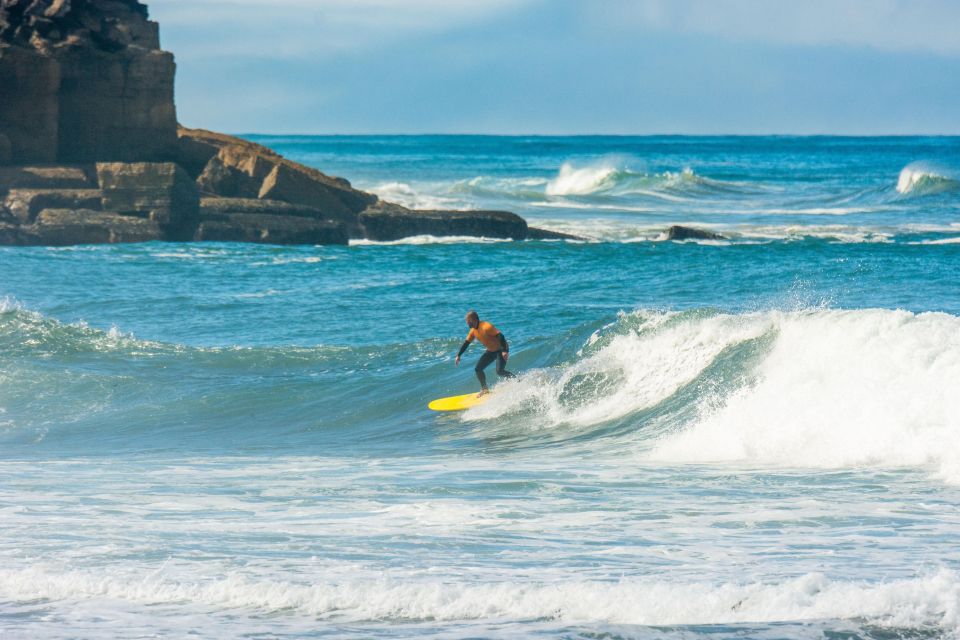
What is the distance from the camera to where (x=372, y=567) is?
8031 mm

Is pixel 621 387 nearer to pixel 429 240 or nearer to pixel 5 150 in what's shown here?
pixel 429 240

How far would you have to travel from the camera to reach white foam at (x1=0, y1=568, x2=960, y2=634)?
22.8 feet

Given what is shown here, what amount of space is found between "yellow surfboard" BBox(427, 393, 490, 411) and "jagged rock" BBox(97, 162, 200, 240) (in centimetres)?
2211

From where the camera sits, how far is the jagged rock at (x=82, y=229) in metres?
35.4

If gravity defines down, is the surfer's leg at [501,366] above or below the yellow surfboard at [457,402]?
above

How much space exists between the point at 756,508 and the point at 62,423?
9.18 m

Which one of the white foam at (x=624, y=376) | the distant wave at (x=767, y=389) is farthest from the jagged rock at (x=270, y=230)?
the white foam at (x=624, y=376)

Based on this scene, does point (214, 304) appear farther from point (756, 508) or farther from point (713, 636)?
point (713, 636)

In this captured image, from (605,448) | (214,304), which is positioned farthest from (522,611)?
(214,304)

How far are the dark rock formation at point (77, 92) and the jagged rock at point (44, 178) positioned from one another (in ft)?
4.25

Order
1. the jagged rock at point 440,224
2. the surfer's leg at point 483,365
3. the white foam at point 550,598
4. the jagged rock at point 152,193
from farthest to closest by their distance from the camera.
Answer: the jagged rock at point 440,224, the jagged rock at point 152,193, the surfer's leg at point 483,365, the white foam at point 550,598

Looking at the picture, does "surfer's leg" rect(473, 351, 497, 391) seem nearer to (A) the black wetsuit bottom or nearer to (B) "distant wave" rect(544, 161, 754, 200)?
(A) the black wetsuit bottom

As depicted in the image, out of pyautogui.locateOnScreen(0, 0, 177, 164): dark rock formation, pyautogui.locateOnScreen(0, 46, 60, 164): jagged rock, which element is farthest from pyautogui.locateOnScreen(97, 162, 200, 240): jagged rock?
pyautogui.locateOnScreen(0, 46, 60, 164): jagged rock

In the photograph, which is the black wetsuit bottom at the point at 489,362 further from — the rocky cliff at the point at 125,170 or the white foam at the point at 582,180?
the white foam at the point at 582,180
